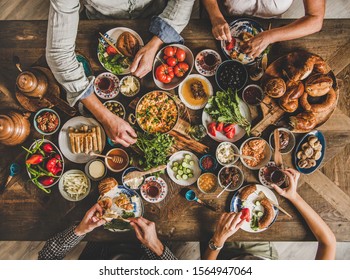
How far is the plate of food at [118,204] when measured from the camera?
1676 millimetres

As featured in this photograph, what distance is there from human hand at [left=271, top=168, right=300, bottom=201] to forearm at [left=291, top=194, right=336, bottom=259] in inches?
1.1

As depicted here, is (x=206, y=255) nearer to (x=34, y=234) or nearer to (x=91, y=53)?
(x=34, y=234)

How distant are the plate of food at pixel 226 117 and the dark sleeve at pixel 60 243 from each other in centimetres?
100

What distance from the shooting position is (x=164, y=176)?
170 centimetres

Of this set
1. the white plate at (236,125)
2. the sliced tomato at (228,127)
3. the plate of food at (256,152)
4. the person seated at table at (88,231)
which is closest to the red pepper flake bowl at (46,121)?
the person seated at table at (88,231)

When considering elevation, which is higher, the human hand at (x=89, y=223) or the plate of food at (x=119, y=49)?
the plate of food at (x=119, y=49)

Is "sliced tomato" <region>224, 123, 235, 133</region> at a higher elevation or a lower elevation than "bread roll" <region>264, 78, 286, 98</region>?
lower

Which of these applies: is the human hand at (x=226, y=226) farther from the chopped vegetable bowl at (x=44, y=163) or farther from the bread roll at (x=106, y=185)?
the chopped vegetable bowl at (x=44, y=163)

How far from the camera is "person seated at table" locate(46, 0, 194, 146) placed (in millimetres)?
1488

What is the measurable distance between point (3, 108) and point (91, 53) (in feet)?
2.08

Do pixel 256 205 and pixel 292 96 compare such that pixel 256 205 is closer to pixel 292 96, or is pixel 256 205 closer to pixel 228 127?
pixel 228 127

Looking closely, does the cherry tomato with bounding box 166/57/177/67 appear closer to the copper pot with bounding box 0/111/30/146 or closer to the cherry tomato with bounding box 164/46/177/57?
the cherry tomato with bounding box 164/46/177/57

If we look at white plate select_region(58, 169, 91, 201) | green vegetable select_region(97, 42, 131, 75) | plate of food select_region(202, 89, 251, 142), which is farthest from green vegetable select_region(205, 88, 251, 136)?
white plate select_region(58, 169, 91, 201)
